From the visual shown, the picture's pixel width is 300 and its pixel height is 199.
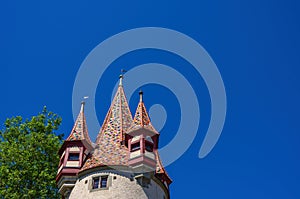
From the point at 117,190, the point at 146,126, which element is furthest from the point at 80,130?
the point at 117,190

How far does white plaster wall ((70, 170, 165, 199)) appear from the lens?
24.1m

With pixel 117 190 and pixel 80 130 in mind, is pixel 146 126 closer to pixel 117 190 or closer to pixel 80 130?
pixel 80 130

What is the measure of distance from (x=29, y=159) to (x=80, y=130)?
4.12m

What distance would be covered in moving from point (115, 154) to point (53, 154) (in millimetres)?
6387

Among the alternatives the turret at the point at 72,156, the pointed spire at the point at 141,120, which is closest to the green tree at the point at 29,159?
the turret at the point at 72,156

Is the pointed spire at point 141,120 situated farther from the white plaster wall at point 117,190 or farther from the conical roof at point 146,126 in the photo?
the white plaster wall at point 117,190

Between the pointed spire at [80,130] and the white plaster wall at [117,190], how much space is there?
285 centimetres

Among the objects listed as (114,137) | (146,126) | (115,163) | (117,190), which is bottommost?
(117,190)

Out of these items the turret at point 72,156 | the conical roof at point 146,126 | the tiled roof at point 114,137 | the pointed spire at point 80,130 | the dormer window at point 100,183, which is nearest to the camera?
the dormer window at point 100,183

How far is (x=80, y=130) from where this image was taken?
28234 mm

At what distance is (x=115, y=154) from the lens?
2602cm

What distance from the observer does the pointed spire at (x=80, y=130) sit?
90.4 feet

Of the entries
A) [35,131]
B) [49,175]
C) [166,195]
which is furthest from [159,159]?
[35,131]

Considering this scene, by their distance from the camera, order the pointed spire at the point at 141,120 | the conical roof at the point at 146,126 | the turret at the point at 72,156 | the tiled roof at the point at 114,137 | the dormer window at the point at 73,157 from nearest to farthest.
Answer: the tiled roof at the point at 114,137
the turret at the point at 72,156
the dormer window at the point at 73,157
the conical roof at the point at 146,126
the pointed spire at the point at 141,120
